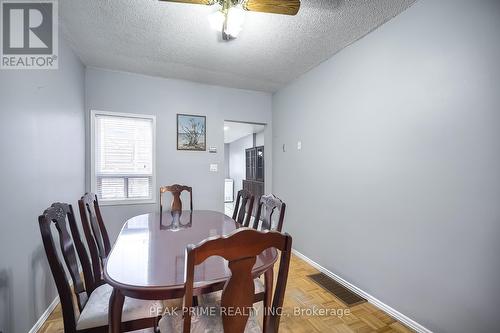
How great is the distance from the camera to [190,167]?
3459 mm

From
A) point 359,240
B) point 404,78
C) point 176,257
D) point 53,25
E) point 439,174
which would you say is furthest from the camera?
point 359,240

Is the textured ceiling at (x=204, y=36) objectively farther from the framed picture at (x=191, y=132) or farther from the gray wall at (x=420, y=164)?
the framed picture at (x=191, y=132)

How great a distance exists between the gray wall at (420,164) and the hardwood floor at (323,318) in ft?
0.63

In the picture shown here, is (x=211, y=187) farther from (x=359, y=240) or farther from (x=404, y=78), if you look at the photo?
(x=404, y=78)

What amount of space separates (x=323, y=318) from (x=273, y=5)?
2.54m

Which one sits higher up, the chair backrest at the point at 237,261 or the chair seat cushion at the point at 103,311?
the chair backrest at the point at 237,261

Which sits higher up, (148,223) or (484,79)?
(484,79)

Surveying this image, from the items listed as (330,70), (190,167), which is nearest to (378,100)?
(330,70)

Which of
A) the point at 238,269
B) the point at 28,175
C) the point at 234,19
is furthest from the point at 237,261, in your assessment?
the point at 28,175

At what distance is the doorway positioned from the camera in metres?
5.36

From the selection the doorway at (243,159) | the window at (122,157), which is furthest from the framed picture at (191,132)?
the doorway at (243,159)

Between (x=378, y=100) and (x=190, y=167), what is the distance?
2677mm

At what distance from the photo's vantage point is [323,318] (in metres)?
1.87

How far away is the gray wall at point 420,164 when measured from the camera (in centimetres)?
140
